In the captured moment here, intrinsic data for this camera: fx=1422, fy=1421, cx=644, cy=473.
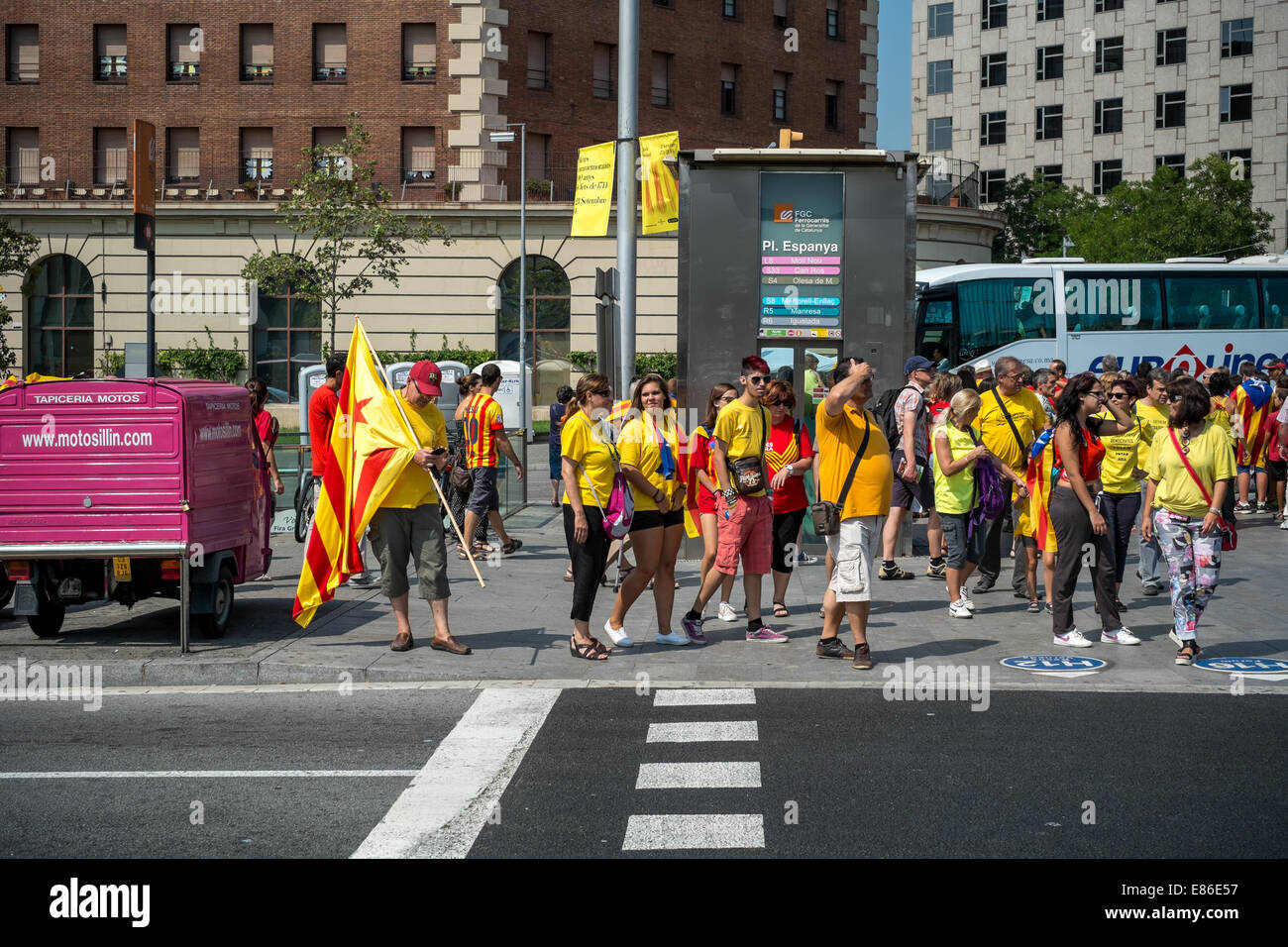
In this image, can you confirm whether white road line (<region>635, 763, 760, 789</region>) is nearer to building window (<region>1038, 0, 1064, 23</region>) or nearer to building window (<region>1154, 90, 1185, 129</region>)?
building window (<region>1154, 90, 1185, 129</region>)

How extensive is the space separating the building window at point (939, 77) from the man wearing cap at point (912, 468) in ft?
206

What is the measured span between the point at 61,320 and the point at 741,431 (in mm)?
34899

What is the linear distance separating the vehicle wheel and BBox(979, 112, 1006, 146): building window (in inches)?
2570

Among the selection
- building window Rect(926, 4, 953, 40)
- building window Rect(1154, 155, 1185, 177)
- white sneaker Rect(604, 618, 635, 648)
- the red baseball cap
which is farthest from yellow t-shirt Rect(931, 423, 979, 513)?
building window Rect(926, 4, 953, 40)

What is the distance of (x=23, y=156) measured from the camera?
39969 millimetres

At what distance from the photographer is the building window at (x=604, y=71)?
4222 centimetres

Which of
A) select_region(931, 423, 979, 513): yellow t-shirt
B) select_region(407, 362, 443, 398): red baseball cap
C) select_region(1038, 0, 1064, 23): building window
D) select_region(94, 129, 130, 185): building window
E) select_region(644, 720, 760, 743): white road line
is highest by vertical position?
select_region(1038, 0, 1064, 23): building window

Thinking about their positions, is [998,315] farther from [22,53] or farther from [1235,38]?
[1235,38]

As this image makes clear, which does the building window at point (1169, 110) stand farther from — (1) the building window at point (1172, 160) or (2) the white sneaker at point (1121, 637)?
(2) the white sneaker at point (1121, 637)

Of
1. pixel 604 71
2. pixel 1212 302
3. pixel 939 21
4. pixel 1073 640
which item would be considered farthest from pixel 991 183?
pixel 1073 640

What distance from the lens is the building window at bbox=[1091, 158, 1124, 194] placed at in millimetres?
65562
